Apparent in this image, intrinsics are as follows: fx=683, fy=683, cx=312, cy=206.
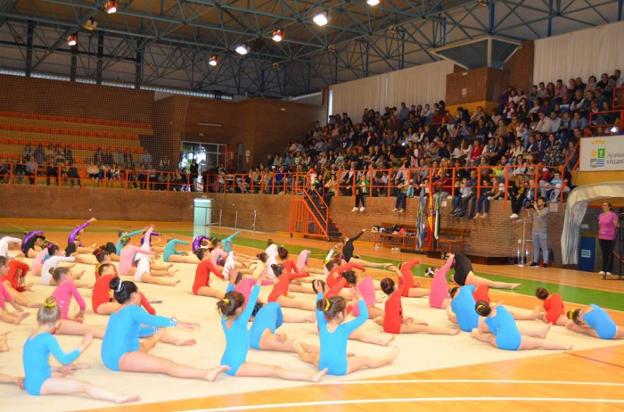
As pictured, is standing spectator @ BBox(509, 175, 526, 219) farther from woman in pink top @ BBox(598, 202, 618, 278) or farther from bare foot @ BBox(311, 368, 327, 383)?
bare foot @ BBox(311, 368, 327, 383)

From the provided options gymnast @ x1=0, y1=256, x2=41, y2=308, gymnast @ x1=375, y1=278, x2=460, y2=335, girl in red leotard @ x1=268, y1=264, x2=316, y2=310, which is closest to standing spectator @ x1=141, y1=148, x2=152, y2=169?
gymnast @ x1=0, y1=256, x2=41, y2=308

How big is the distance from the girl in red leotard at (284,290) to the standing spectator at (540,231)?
962 centimetres

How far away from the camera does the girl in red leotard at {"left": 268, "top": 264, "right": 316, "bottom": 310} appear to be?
1000 cm

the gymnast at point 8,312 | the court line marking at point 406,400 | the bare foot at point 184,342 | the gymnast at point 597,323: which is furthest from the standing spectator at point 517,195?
the gymnast at point 8,312

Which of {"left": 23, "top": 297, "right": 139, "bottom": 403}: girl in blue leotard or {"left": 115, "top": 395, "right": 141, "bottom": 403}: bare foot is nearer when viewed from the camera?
{"left": 115, "top": 395, "right": 141, "bottom": 403}: bare foot

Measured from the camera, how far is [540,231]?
18.5 m

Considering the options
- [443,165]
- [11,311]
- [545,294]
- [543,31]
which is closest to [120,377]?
[11,311]

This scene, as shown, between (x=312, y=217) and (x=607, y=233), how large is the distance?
13.8 metres

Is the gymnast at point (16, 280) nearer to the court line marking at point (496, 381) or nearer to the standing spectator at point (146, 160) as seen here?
the court line marking at point (496, 381)

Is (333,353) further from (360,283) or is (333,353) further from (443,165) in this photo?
(443,165)

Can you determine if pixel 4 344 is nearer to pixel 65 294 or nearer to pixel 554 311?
pixel 65 294

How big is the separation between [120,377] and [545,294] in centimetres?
621

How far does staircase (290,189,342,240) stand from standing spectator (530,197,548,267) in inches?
376

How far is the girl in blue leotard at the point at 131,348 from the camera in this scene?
6422 millimetres
